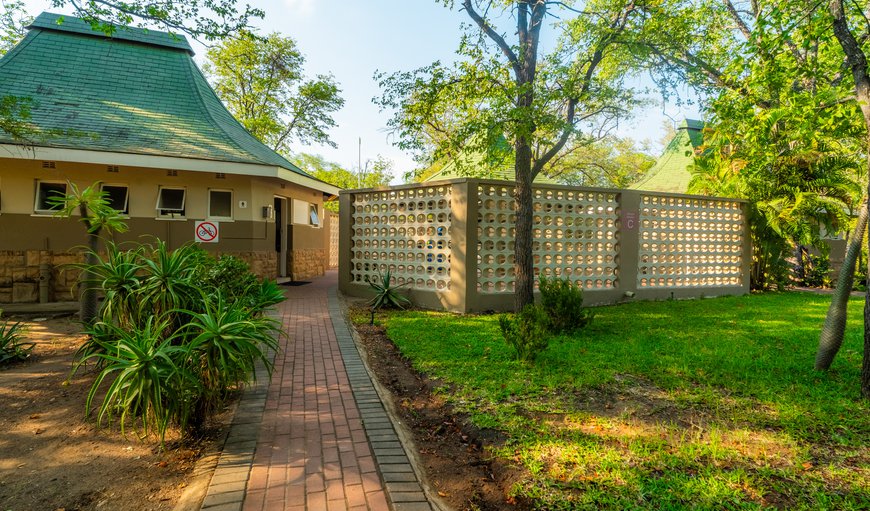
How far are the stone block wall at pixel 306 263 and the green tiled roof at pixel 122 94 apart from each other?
11.3ft

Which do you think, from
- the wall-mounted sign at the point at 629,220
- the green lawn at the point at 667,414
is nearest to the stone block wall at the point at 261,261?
the green lawn at the point at 667,414

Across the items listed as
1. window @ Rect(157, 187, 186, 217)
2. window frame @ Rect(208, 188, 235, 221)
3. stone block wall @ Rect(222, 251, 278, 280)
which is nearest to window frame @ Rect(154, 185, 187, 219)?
window @ Rect(157, 187, 186, 217)

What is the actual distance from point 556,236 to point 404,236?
327cm

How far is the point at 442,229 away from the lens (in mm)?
8852

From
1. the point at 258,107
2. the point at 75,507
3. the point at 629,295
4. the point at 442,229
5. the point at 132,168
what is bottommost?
the point at 75,507

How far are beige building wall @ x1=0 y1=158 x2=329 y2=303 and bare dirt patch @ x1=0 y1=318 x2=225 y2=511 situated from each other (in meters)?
5.56

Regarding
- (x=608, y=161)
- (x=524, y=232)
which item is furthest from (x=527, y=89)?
(x=608, y=161)

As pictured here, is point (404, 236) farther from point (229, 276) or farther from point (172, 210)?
point (172, 210)

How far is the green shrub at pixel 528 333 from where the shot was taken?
500 cm

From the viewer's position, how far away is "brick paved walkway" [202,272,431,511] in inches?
98.2

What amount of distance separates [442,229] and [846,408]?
6.39 metres

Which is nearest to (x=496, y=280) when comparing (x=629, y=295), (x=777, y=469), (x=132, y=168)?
(x=629, y=295)

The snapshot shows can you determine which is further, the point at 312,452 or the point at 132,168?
the point at 132,168

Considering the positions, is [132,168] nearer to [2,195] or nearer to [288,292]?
[2,195]
